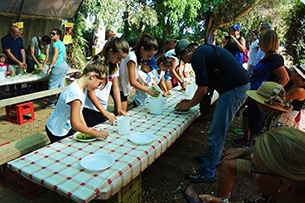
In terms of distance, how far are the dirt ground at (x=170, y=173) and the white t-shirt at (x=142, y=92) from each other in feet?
2.73

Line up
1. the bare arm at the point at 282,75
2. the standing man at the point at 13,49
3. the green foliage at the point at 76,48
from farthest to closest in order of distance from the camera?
the green foliage at the point at 76,48 < the standing man at the point at 13,49 < the bare arm at the point at 282,75

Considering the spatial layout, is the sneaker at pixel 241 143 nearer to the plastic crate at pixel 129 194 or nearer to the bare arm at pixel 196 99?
the bare arm at pixel 196 99

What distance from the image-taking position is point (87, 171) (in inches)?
61.3

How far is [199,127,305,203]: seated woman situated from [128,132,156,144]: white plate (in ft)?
3.19

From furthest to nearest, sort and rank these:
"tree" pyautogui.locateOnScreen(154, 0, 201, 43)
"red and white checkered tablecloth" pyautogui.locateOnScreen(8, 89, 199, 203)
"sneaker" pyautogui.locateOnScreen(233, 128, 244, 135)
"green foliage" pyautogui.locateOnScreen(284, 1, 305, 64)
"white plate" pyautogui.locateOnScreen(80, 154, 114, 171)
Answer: "tree" pyautogui.locateOnScreen(154, 0, 201, 43) → "green foliage" pyautogui.locateOnScreen(284, 1, 305, 64) → "sneaker" pyautogui.locateOnScreen(233, 128, 244, 135) → "white plate" pyautogui.locateOnScreen(80, 154, 114, 171) → "red and white checkered tablecloth" pyautogui.locateOnScreen(8, 89, 199, 203)

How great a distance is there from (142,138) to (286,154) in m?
1.19

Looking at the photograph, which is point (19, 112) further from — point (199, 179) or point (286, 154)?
point (286, 154)

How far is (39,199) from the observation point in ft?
8.20

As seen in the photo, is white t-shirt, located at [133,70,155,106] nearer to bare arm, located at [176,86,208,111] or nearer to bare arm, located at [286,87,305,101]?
bare arm, located at [176,86,208,111]

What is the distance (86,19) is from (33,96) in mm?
5469

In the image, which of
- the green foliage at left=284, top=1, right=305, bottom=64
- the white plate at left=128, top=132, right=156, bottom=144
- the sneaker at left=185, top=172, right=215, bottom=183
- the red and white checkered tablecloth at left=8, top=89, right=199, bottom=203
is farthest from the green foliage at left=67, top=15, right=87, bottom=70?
the white plate at left=128, top=132, right=156, bottom=144

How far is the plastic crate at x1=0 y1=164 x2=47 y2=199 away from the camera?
246cm

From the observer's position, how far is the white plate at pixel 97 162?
1.57 metres

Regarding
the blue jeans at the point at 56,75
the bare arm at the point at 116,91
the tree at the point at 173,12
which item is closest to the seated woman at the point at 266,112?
the bare arm at the point at 116,91
